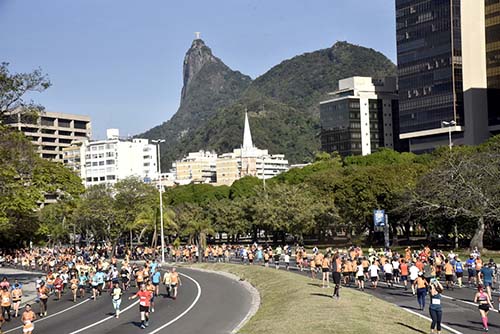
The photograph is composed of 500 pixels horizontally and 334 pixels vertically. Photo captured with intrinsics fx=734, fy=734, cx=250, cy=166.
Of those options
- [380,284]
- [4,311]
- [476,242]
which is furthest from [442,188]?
[4,311]

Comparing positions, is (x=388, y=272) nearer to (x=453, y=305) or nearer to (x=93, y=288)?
(x=453, y=305)

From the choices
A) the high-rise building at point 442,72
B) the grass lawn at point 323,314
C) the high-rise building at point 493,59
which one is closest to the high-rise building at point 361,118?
the high-rise building at point 442,72

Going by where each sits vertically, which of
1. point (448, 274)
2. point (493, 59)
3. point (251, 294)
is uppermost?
point (493, 59)

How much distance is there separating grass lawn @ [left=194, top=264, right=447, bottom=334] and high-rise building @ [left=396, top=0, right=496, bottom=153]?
9673 cm

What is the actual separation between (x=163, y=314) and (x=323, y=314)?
8952 mm

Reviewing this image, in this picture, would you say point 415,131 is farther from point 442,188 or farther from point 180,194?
point 442,188

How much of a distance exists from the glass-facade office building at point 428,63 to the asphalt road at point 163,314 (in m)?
93.5

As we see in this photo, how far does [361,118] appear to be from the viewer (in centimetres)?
18162

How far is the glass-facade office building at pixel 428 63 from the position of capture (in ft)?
422

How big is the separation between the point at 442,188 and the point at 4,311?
38232 millimetres

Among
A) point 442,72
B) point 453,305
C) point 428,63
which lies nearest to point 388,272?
point 453,305

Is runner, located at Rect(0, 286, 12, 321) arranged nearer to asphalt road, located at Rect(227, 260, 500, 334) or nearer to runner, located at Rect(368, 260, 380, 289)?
asphalt road, located at Rect(227, 260, 500, 334)

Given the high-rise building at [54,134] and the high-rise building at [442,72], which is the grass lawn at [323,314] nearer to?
the high-rise building at [442,72]

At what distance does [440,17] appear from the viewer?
131375mm
